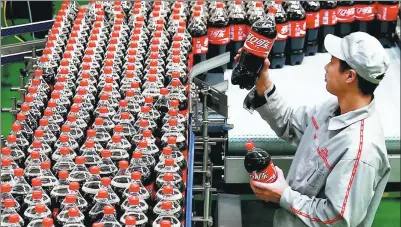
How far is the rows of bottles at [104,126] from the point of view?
3.20 meters

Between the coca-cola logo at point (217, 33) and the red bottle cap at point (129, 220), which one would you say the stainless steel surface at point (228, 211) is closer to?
the coca-cola logo at point (217, 33)

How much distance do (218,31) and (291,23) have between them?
2.03 ft

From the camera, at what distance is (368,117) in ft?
10.8

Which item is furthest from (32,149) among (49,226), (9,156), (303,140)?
(303,140)

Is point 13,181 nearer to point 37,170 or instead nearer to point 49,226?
point 37,170

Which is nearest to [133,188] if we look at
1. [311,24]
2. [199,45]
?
[199,45]

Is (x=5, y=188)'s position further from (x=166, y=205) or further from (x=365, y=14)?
(x=365, y=14)

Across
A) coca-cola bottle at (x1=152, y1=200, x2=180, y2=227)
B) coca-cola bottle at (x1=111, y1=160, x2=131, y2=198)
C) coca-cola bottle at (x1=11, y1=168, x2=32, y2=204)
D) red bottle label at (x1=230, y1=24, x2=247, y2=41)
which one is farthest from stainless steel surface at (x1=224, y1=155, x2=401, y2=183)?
coca-cola bottle at (x1=11, y1=168, x2=32, y2=204)

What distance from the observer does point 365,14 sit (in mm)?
6070

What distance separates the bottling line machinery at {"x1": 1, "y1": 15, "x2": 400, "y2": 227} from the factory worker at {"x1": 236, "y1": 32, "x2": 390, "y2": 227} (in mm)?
601

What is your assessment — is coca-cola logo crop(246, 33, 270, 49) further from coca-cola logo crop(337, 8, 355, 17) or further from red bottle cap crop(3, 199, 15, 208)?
coca-cola logo crop(337, 8, 355, 17)

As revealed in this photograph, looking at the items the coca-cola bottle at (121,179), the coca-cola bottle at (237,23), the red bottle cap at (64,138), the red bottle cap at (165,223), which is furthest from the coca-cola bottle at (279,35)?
the red bottle cap at (165,223)

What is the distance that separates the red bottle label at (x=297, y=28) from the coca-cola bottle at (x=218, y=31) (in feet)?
1.70

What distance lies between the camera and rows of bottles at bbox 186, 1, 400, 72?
18.1 ft
